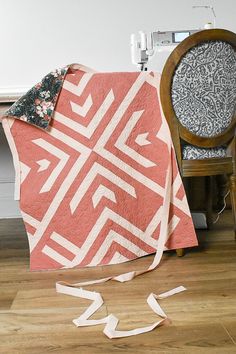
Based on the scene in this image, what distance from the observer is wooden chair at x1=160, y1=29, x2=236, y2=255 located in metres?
1.80

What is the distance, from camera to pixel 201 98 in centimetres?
185

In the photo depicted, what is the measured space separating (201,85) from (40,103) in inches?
26.0

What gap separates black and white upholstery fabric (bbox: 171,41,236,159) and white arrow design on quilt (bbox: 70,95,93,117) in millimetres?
344

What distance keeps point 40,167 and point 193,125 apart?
66 centimetres

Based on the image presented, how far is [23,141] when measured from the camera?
1.79 metres

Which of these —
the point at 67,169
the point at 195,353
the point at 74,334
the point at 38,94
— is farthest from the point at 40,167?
the point at 195,353

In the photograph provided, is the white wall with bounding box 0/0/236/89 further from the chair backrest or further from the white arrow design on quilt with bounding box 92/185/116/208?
the white arrow design on quilt with bounding box 92/185/116/208

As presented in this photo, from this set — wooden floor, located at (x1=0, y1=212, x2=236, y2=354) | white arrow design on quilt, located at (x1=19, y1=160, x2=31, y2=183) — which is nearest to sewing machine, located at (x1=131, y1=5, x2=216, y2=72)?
white arrow design on quilt, located at (x1=19, y1=160, x2=31, y2=183)

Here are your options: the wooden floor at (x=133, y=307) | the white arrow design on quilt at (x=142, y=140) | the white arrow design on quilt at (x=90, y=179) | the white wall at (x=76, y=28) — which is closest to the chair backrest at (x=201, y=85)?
the white arrow design on quilt at (x=142, y=140)

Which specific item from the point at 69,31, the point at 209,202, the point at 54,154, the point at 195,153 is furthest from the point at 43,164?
the point at 69,31

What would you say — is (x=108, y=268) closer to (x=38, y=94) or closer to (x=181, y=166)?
(x=181, y=166)

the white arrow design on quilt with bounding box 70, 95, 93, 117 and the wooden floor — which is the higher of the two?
the white arrow design on quilt with bounding box 70, 95, 93, 117

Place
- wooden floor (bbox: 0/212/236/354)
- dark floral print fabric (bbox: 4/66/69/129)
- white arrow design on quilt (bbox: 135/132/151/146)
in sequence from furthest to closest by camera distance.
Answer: white arrow design on quilt (bbox: 135/132/151/146) → dark floral print fabric (bbox: 4/66/69/129) → wooden floor (bbox: 0/212/236/354)

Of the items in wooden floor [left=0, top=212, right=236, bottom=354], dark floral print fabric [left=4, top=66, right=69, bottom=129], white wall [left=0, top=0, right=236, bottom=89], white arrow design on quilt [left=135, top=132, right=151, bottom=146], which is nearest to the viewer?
wooden floor [left=0, top=212, right=236, bottom=354]
